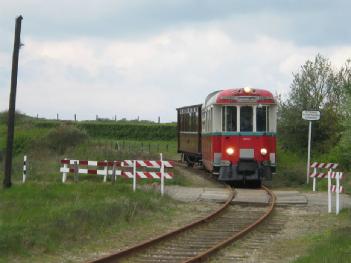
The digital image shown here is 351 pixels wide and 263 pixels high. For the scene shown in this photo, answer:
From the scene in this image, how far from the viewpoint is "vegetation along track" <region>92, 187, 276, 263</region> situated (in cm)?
1104

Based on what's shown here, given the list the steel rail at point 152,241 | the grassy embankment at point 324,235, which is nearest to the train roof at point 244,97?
the grassy embankment at point 324,235

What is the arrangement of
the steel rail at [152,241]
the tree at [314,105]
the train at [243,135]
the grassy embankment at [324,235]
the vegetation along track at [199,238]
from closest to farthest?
the grassy embankment at [324,235]
the steel rail at [152,241]
the vegetation along track at [199,238]
the train at [243,135]
the tree at [314,105]

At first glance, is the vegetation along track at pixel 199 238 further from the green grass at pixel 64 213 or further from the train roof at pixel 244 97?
the train roof at pixel 244 97

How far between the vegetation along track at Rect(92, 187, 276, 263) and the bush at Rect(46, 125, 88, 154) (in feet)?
83.1

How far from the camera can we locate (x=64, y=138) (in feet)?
139

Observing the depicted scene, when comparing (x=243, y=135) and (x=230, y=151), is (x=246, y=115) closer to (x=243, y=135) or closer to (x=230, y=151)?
(x=243, y=135)

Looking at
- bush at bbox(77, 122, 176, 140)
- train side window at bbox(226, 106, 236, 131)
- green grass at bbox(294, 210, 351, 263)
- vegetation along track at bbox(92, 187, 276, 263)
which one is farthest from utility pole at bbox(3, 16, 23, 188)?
bush at bbox(77, 122, 176, 140)

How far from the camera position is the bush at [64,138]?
41.9m

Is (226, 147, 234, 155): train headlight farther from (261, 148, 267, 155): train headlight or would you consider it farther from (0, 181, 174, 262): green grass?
(0, 181, 174, 262): green grass

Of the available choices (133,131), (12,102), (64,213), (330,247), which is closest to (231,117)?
(12,102)

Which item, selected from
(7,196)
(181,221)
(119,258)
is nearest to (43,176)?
(7,196)

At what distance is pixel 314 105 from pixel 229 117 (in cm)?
1452

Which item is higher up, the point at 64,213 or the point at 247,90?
the point at 247,90

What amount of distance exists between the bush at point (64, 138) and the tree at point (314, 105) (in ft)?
42.6
